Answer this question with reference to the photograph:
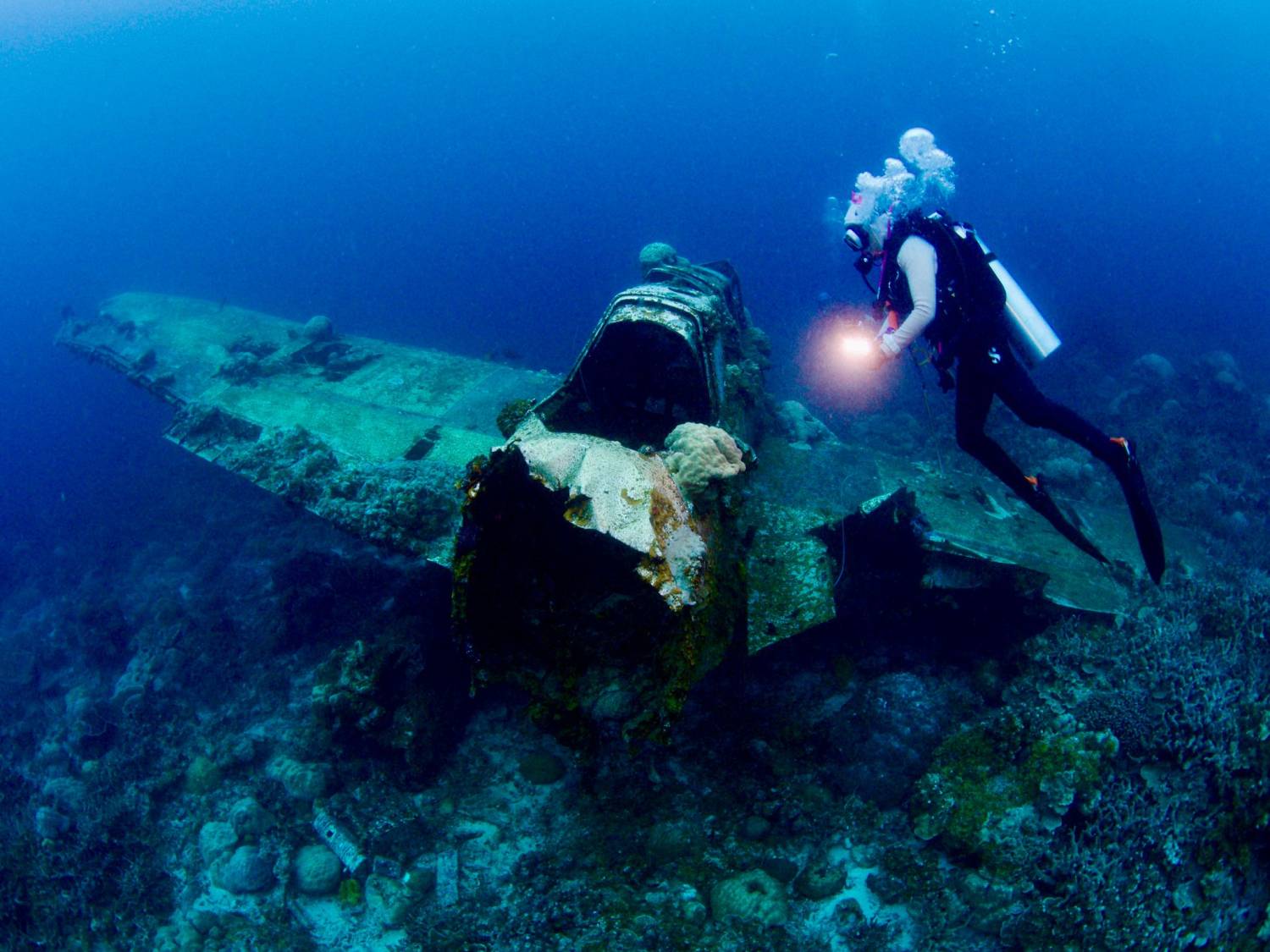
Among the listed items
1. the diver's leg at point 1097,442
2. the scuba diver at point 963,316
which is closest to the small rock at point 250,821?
the scuba diver at point 963,316

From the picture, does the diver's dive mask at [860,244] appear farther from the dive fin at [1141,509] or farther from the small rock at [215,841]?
the small rock at [215,841]

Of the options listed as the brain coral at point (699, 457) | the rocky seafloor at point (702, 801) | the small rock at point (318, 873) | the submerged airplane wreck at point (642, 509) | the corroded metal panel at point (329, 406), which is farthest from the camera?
the corroded metal panel at point (329, 406)

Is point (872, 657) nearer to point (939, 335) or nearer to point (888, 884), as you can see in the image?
point (888, 884)

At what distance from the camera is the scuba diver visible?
4.63m

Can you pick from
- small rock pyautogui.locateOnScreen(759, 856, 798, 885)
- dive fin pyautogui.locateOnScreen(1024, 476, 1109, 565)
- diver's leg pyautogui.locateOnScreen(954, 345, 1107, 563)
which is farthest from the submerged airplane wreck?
small rock pyautogui.locateOnScreen(759, 856, 798, 885)

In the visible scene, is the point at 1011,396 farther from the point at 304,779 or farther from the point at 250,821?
the point at 250,821

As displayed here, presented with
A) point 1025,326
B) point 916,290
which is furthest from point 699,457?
point 1025,326

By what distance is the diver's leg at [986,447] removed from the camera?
495 centimetres

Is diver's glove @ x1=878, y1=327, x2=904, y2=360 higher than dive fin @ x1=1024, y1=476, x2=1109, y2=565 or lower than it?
higher

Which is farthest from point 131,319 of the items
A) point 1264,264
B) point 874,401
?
point 1264,264

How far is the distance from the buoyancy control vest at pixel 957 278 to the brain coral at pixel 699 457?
1.87m

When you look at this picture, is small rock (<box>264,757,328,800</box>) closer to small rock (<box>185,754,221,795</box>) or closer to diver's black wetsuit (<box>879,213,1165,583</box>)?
small rock (<box>185,754,221,795</box>)

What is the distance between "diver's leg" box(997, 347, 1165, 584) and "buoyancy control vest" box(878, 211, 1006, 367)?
0.37 meters

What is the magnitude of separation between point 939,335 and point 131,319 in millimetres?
17844
